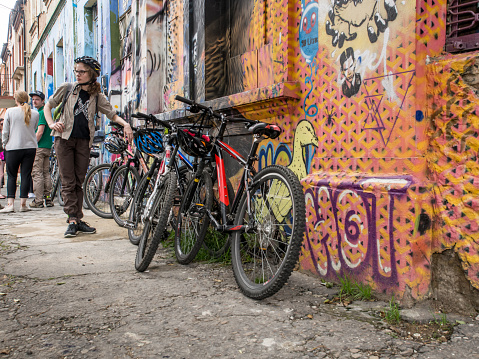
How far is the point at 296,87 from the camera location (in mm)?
3217

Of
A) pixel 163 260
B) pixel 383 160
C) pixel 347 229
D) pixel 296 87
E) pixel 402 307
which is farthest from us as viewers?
pixel 163 260

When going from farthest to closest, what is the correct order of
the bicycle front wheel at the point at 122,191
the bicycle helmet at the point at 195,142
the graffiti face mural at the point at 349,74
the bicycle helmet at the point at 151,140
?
the bicycle front wheel at the point at 122,191 < the bicycle helmet at the point at 151,140 < the bicycle helmet at the point at 195,142 < the graffiti face mural at the point at 349,74

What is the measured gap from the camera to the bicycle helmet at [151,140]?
4.71 meters

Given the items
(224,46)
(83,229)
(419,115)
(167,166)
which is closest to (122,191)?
(83,229)

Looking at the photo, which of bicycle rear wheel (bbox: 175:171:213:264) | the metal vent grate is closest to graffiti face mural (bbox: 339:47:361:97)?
the metal vent grate

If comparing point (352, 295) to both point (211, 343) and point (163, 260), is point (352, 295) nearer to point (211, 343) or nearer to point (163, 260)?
point (211, 343)

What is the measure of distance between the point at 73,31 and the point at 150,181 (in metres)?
8.63

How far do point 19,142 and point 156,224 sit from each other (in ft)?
16.1

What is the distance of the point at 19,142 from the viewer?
7.16 metres

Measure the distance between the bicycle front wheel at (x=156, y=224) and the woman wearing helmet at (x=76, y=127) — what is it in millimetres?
1498

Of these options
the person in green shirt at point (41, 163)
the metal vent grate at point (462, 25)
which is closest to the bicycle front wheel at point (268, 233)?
the metal vent grate at point (462, 25)

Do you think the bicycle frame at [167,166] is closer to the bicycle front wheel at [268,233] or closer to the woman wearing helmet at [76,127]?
the bicycle front wheel at [268,233]

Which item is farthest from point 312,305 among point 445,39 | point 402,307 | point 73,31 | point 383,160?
point 73,31

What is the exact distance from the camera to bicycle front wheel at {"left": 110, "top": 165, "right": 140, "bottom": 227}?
5.33 metres
